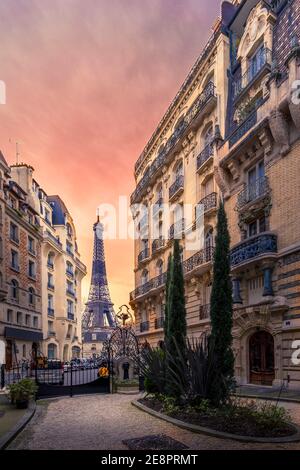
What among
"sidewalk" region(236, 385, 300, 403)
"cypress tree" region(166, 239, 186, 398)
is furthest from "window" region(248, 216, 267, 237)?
"sidewalk" region(236, 385, 300, 403)

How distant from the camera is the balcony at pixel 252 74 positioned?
66.2 ft

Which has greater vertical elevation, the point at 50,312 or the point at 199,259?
the point at 199,259

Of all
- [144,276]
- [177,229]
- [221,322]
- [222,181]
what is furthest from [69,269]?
[221,322]

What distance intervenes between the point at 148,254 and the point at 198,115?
14326mm

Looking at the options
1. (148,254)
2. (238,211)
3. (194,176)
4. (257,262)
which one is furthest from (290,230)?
(148,254)

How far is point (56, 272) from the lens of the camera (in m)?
53.9

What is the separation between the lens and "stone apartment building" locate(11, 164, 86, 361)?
1861 inches

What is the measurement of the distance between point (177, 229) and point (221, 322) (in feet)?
60.8

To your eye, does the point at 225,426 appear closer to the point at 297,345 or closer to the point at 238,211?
the point at 297,345

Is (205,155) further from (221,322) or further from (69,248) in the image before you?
(69,248)

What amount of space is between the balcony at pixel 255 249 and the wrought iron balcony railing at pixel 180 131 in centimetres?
1113

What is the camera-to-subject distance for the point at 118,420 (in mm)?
11047

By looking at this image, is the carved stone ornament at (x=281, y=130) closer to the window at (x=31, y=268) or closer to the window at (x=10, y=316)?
the window at (x=10, y=316)

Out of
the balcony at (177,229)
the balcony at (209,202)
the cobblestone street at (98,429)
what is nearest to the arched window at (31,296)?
the balcony at (177,229)
